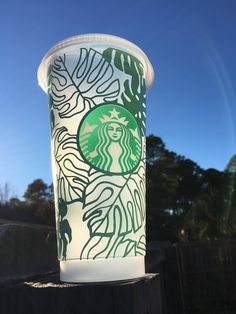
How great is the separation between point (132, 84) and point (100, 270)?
61 centimetres

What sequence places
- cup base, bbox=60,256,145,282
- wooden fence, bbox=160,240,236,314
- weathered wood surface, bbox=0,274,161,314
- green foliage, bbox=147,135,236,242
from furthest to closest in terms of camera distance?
green foliage, bbox=147,135,236,242
wooden fence, bbox=160,240,236,314
cup base, bbox=60,256,145,282
weathered wood surface, bbox=0,274,161,314

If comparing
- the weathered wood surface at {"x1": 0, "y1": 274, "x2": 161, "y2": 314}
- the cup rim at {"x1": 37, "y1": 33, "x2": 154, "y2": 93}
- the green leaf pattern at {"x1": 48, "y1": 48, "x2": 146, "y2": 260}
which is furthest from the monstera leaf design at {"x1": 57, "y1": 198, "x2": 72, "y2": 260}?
the cup rim at {"x1": 37, "y1": 33, "x2": 154, "y2": 93}

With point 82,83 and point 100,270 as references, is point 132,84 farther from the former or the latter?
point 100,270

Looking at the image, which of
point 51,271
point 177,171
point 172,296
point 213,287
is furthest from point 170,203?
point 51,271

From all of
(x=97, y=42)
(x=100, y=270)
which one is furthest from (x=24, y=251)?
(x=97, y=42)

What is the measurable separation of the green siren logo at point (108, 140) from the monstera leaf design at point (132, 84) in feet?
0.18

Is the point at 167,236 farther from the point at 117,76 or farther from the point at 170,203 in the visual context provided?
the point at 117,76

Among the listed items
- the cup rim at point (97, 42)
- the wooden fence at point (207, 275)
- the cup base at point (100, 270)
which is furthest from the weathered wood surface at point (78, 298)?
the wooden fence at point (207, 275)

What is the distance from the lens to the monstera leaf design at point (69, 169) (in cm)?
109

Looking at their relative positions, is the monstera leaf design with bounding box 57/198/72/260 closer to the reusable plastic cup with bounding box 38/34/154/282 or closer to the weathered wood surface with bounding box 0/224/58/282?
the reusable plastic cup with bounding box 38/34/154/282

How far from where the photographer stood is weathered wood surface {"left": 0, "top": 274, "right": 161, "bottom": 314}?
0.91 meters

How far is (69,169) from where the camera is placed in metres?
1.11

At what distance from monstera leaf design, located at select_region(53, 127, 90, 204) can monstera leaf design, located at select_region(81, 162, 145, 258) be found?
31 mm

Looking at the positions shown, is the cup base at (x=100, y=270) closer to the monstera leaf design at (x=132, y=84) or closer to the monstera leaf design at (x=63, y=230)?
the monstera leaf design at (x=63, y=230)
